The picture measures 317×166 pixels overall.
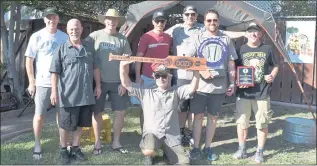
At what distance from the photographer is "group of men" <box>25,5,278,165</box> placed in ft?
15.1

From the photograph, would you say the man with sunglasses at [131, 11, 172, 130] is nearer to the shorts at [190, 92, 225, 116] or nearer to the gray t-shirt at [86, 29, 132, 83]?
the gray t-shirt at [86, 29, 132, 83]

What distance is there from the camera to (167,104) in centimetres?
458

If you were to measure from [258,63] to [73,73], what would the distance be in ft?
7.89

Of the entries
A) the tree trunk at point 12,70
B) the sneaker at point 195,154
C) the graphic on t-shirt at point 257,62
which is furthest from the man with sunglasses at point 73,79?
the tree trunk at point 12,70

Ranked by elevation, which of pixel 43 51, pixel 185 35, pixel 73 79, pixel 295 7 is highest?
pixel 295 7

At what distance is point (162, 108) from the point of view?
4.59 m

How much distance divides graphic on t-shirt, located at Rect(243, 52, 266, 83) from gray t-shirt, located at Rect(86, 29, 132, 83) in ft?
5.27

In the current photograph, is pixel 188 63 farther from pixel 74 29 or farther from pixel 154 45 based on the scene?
pixel 74 29

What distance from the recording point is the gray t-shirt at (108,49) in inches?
195

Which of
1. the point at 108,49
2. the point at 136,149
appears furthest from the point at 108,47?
the point at 136,149

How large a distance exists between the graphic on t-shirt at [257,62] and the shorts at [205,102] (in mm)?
537

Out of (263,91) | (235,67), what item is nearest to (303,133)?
(263,91)

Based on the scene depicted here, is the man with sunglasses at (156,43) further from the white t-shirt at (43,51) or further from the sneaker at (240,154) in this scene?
the sneaker at (240,154)

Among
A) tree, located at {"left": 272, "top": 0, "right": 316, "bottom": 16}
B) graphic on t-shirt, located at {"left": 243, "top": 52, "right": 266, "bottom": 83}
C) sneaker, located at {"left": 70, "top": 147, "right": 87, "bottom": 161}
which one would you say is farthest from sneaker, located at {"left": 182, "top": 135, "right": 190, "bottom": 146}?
tree, located at {"left": 272, "top": 0, "right": 316, "bottom": 16}
